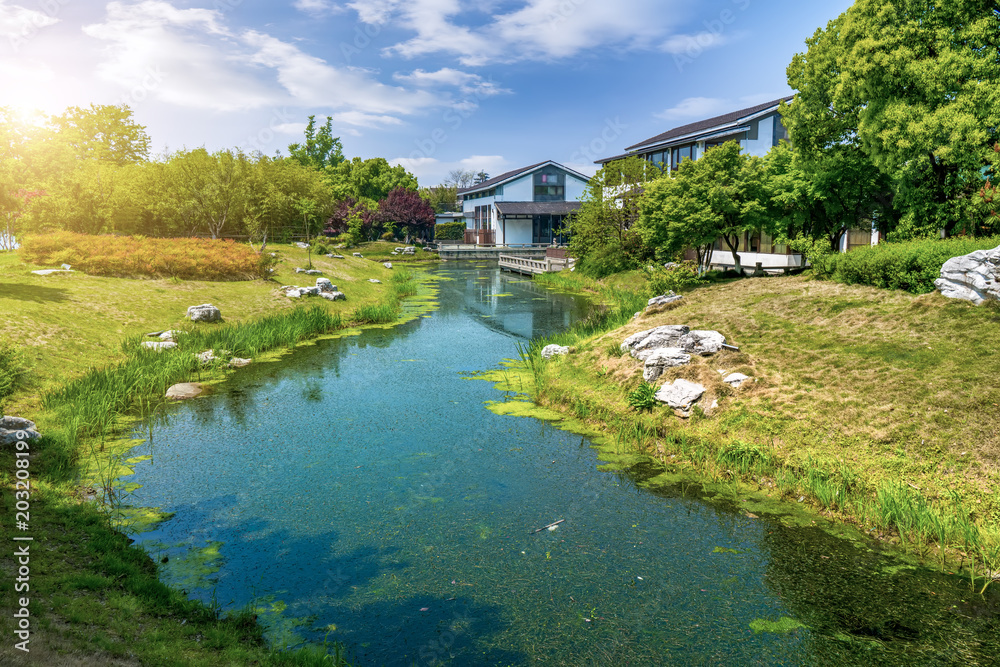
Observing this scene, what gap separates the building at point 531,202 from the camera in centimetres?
8006

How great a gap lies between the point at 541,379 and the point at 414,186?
84262mm

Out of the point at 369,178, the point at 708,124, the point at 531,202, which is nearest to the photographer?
the point at 708,124

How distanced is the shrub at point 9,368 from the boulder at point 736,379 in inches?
641

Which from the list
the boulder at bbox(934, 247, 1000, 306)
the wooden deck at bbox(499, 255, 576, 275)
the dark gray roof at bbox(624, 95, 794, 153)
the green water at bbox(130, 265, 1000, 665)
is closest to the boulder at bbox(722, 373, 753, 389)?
the green water at bbox(130, 265, 1000, 665)

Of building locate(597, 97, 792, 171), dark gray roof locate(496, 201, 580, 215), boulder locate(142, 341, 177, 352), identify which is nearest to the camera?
boulder locate(142, 341, 177, 352)

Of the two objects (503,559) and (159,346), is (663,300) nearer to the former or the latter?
(503,559)

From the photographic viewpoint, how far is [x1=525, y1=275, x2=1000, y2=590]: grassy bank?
9398mm

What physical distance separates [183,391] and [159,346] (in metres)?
3.32

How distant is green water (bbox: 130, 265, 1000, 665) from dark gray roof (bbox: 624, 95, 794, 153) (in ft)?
125

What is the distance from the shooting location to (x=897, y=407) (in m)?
11.3

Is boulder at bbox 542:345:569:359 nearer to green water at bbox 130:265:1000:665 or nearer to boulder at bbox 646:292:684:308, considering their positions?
boulder at bbox 646:292:684:308

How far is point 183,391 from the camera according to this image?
16812 millimetres

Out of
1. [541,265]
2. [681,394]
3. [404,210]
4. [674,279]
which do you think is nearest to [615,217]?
[541,265]

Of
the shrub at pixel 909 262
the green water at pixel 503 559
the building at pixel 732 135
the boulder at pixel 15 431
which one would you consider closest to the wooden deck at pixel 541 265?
the building at pixel 732 135
